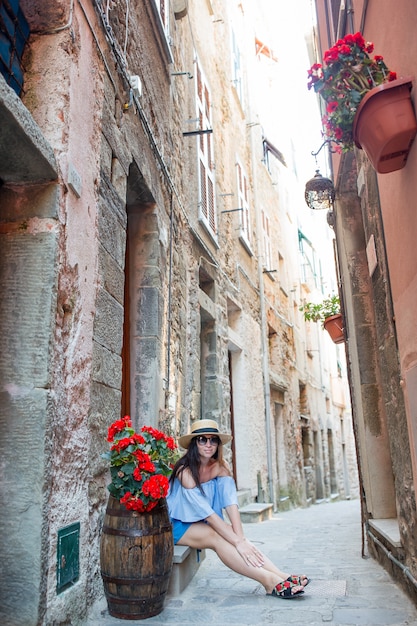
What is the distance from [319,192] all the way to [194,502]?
11.3 ft

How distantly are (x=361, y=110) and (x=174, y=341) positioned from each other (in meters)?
3.29

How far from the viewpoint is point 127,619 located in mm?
2623

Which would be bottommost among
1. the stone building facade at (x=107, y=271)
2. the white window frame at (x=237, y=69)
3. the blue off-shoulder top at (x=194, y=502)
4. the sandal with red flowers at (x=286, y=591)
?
the sandal with red flowers at (x=286, y=591)

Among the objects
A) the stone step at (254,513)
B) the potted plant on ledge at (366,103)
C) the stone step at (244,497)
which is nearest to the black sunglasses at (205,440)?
the potted plant on ledge at (366,103)

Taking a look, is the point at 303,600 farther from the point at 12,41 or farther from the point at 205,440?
the point at 12,41

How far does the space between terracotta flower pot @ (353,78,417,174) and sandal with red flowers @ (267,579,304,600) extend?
2306mm

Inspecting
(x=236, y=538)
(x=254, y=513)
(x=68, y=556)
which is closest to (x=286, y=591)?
(x=236, y=538)

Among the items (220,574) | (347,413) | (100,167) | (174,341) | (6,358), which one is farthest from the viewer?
(347,413)

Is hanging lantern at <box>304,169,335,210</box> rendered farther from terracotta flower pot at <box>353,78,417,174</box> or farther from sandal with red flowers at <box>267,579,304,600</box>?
sandal with red flowers at <box>267,579,304,600</box>

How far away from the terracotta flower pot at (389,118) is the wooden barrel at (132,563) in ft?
6.72

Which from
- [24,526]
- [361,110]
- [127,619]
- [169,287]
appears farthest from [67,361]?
[169,287]

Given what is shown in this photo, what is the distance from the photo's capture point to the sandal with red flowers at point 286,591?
9.86ft

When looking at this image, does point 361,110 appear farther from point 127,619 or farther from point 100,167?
point 127,619

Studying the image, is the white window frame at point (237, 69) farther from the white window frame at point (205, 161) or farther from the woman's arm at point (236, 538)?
the woman's arm at point (236, 538)
